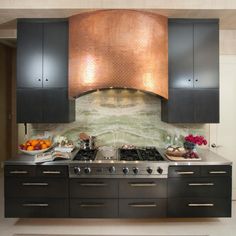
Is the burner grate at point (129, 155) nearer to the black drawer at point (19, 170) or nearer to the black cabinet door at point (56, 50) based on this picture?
the black drawer at point (19, 170)

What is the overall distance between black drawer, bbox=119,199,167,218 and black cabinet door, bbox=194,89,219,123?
46.4 inches

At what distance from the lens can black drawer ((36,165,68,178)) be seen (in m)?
2.74

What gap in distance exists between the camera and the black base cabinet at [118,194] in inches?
108

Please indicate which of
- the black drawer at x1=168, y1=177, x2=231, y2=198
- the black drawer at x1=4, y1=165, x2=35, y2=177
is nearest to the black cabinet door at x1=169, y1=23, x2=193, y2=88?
the black drawer at x1=168, y1=177, x2=231, y2=198

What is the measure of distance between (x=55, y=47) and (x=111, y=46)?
720 mm

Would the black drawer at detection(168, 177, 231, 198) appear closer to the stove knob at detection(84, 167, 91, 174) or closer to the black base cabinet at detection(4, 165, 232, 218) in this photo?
the black base cabinet at detection(4, 165, 232, 218)

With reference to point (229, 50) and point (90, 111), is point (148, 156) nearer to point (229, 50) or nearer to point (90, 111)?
point (90, 111)

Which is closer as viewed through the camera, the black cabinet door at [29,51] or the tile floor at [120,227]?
the tile floor at [120,227]

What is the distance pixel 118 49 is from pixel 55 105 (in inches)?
41.6

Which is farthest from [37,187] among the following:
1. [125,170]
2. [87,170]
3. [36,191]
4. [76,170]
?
[125,170]

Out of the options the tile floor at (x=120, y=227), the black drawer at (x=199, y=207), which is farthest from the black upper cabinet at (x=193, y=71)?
the tile floor at (x=120, y=227)

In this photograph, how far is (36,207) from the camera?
276 centimetres

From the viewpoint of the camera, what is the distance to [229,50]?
3588 millimetres

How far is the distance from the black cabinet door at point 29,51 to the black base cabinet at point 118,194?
1169 millimetres
